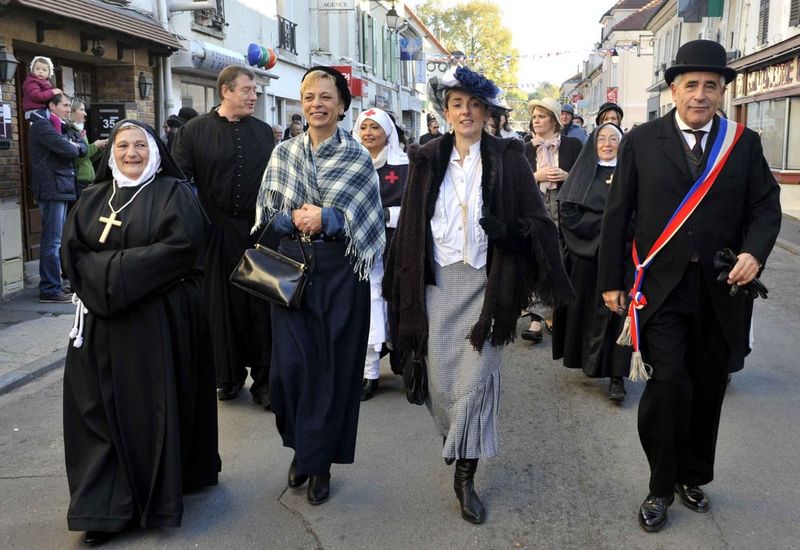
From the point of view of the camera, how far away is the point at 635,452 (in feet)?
15.0

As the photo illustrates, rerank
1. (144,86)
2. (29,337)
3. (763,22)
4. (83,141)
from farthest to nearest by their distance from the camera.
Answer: (763,22) → (144,86) → (83,141) → (29,337)

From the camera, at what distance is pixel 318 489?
12.9ft

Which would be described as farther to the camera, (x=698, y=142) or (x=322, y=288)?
(x=322, y=288)

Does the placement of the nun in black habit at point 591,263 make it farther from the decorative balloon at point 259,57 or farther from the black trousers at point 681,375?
the decorative balloon at point 259,57

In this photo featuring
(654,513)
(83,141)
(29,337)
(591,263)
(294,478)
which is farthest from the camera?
(83,141)

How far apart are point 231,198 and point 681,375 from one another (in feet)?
9.73

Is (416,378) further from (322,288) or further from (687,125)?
(687,125)

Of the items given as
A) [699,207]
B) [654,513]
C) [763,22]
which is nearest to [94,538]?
[654,513]

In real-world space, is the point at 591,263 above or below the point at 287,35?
below

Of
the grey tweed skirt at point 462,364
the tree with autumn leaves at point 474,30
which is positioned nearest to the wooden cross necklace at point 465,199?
the grey tweed skirt at point 462,364

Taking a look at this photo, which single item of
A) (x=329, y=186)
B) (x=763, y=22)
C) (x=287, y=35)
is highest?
(x=763, y=22)

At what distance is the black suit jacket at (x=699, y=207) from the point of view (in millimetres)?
3475

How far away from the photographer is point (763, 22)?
22.6 m

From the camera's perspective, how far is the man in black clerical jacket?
526 cm
